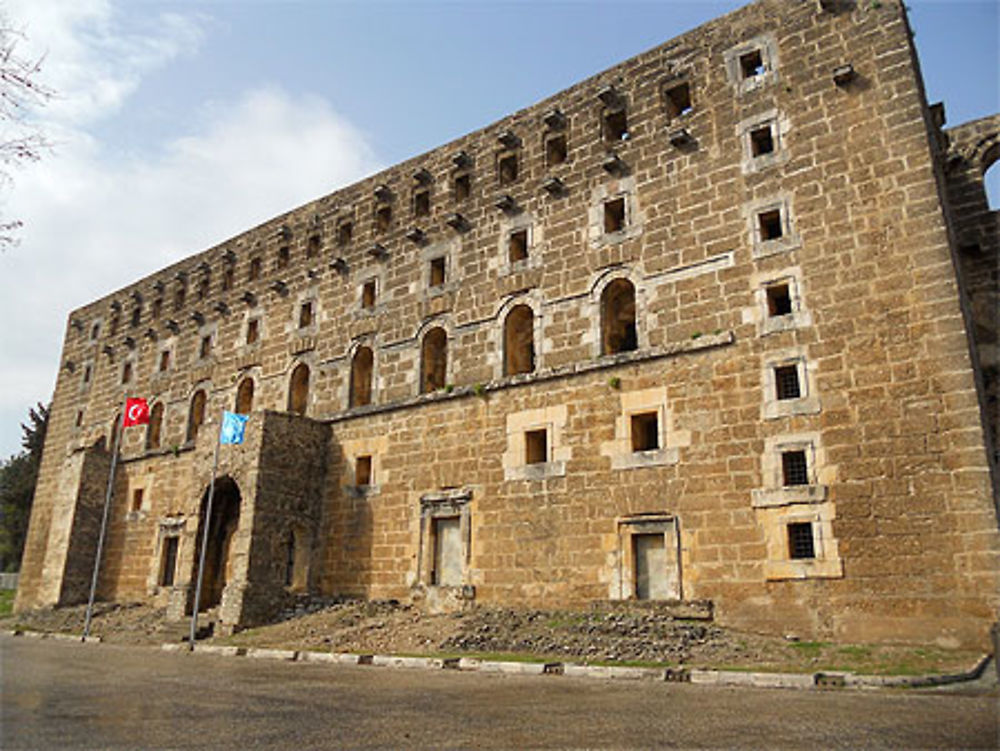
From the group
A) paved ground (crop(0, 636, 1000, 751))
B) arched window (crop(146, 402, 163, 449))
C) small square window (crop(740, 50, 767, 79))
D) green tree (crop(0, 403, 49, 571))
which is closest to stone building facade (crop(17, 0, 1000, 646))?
small square window (crop(740, 50, 767, 79))

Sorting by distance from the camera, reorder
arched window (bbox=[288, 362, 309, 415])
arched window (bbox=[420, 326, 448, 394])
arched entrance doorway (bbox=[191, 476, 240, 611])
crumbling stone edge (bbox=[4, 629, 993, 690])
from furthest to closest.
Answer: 1. arched window (bbox=[288, 362, 309, 415])
2. arched entrance doorway (bbox=[191, 476, 240, 611])
3. arched window (bbox=[420, 326, 448, 394])
4. crumbling stone edge (bbox=[4, 629, 993, 690])

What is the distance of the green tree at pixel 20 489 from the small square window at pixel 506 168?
132 feet

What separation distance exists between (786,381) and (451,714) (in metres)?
10.6

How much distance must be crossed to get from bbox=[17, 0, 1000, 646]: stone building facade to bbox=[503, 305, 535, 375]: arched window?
69mm

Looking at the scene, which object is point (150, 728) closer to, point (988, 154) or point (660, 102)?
point (660, 102)

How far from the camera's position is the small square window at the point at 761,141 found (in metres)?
17.2

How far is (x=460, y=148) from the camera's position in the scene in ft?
75.5

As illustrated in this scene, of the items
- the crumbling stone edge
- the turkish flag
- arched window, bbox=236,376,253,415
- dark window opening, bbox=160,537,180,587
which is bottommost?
the crumbling stone edge

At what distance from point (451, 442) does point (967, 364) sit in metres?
11.9

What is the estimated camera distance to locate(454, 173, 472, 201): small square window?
74.4 ft

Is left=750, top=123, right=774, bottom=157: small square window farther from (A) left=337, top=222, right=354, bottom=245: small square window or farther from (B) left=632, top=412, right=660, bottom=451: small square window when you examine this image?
(A) left=337, top=222, right=354, bottom=245: small square window

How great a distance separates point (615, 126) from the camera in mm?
20078

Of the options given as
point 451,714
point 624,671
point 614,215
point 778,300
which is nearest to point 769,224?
point 778,300

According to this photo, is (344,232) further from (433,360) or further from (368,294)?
(433,360)
